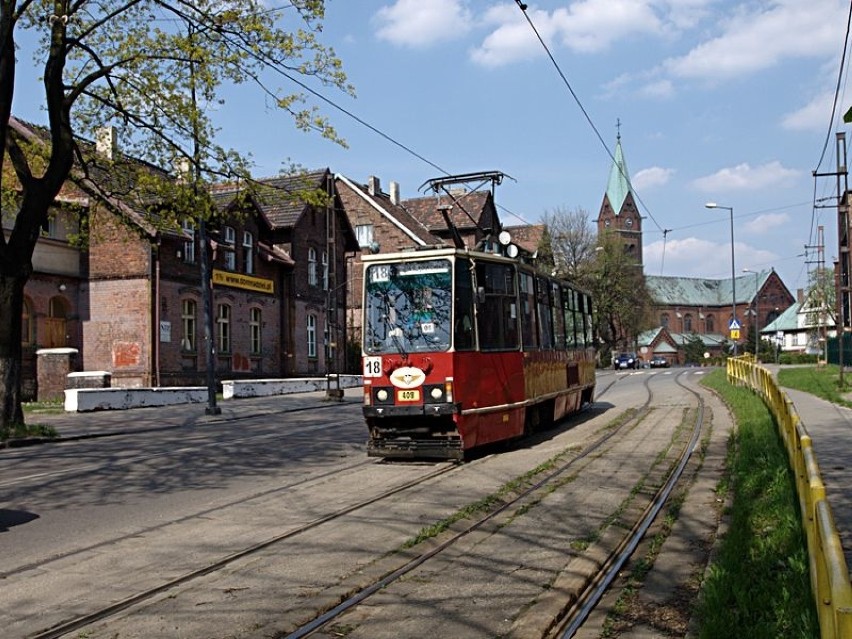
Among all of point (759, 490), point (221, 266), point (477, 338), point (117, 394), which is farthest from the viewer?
point (221, 266)

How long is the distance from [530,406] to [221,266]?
78.3 feet

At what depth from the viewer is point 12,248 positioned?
55.7 ft

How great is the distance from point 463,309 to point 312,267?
31846mm

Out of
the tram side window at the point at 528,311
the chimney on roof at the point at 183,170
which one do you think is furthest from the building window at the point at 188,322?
the tram side window at the point at 528,311

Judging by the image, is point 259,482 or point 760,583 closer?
point 760,583

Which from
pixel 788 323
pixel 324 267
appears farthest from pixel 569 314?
pixel 788 323

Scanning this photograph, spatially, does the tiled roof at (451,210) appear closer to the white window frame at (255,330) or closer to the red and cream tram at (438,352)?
the white window frame at (255,330)

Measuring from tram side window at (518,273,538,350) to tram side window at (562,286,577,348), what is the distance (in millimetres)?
3073

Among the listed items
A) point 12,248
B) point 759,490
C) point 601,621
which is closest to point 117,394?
point 12,248

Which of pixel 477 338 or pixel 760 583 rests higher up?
pixel 477 338

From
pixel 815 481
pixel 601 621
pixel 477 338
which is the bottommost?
pixel 601 621

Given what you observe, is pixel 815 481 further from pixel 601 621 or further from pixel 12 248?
pixel 12 248

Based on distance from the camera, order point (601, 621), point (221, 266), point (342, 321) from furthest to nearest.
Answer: point (342, 321)
point (221, 266)
point (601, 621)

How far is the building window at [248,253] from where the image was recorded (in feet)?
124
